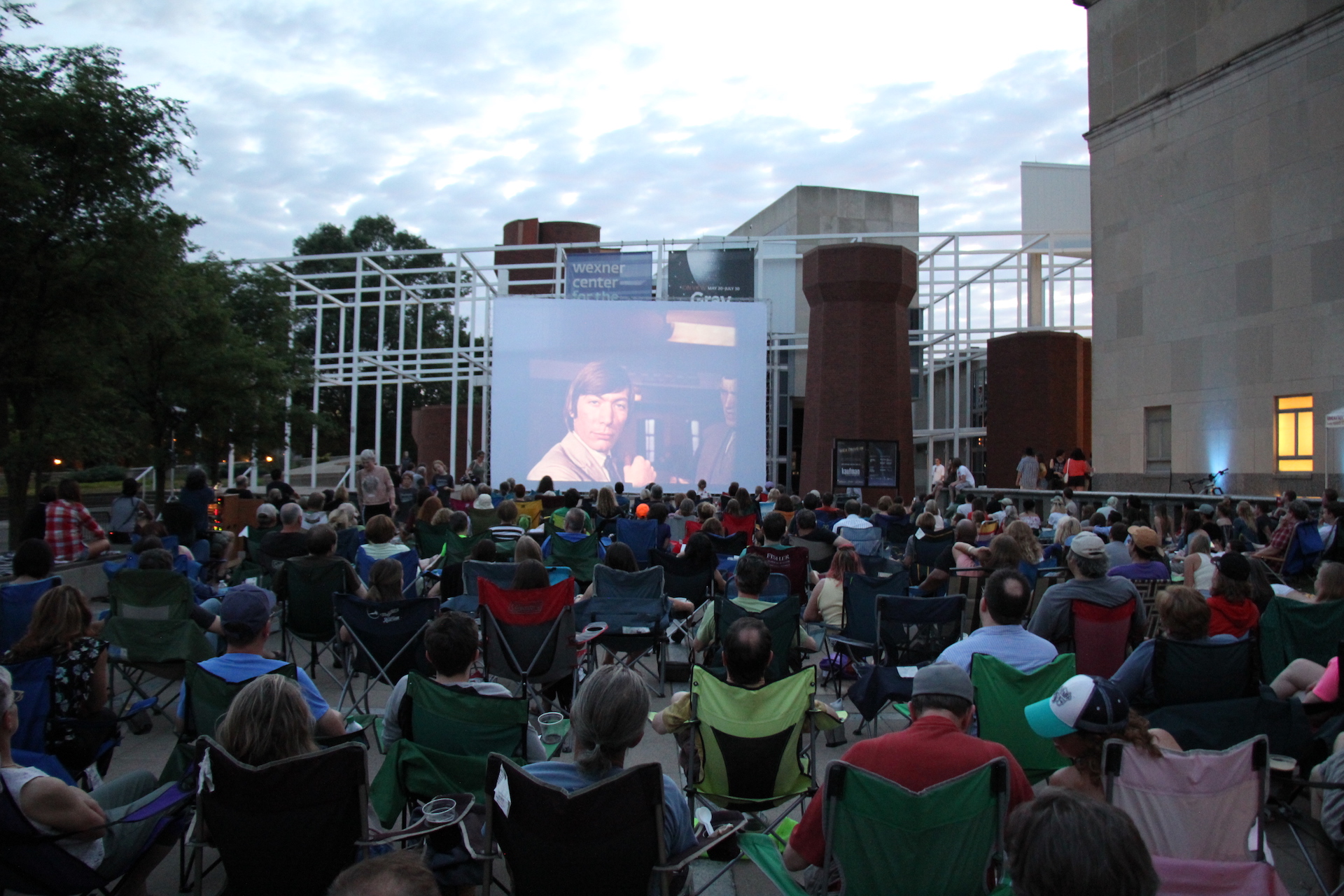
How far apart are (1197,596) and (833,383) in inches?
584

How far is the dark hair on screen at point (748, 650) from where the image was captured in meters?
3.33

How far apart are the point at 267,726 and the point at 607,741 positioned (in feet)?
3.01

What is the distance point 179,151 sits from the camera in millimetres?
8484

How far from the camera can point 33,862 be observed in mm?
2434

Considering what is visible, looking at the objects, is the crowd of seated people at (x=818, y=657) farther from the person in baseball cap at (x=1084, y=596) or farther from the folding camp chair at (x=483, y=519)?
the folding camp chair at (x=483, y=519)

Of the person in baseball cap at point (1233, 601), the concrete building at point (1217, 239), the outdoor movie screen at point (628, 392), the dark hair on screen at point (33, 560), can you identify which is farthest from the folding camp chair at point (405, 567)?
the concrete building at point (1217, 239)

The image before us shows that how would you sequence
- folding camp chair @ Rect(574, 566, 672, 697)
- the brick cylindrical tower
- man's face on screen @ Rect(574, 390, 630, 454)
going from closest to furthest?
folding camp chair @ Rect(574, 566, 672, 697)
the brick cylindrical tower
man's face on screen @ Rect(574, 390, 630, 454)

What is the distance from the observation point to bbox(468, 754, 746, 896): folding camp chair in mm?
2256

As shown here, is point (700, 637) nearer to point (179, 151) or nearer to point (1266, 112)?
point (179, 151)

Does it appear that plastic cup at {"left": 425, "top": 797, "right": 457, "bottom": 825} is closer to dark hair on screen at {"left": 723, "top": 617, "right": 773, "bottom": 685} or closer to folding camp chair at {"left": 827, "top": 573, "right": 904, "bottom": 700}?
dark hair on screen at {"left": 723, "top": 617, "right": 773, "bottom": 685}

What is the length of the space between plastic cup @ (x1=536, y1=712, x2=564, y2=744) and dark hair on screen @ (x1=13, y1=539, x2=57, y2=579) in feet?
10.2

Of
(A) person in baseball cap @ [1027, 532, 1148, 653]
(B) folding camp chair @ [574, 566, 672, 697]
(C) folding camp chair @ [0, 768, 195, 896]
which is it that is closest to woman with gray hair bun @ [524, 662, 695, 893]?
(C) folding camp chair @ [0, 768, 195, 896]

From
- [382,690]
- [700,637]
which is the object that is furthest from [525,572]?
[382,690]

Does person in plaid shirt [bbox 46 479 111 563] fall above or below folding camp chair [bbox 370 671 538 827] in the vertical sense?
above
